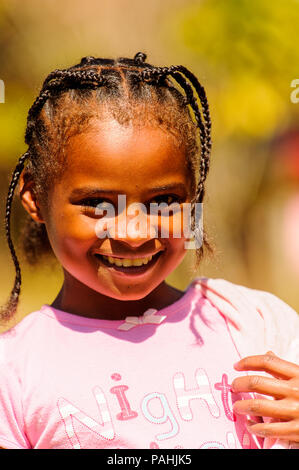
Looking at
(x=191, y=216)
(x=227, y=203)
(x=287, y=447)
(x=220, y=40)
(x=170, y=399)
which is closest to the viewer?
(x=287, y=447)

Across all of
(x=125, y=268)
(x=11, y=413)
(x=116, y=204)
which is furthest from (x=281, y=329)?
(x=11, y=413)

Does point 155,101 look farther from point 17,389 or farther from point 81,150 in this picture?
point 17,389

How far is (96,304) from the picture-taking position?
1.77 metres

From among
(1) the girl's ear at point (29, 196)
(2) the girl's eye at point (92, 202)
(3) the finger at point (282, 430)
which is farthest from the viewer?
(1) the girl's ear at point (29, 196)

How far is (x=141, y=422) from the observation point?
1545 mm

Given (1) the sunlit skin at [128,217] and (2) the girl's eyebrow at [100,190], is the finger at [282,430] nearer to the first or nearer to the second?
(1) the sunlit skin at [128,217]

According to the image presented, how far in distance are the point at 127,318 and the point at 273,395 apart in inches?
18.6

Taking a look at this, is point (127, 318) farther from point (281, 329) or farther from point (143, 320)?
point (281, 329)

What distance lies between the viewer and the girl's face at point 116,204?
1527 mm

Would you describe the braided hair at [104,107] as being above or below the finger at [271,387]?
above

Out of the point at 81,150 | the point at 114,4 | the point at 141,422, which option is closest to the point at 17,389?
the point at 141,422

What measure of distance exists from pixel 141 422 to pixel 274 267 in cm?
296

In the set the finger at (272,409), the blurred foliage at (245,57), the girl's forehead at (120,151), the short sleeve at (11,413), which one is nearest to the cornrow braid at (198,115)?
the girl's forehead at (120,151)

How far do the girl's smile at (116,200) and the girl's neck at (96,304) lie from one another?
0.08 metres
